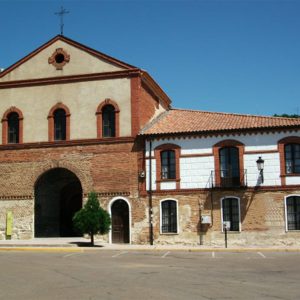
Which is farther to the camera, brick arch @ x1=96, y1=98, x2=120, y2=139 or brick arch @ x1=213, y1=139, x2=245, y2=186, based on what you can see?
brick arch @ x1=96, y1=98, x2=120, y2=139

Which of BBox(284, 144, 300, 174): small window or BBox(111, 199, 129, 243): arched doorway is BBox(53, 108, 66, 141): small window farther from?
BBox(284, 144, 300, 174): small window

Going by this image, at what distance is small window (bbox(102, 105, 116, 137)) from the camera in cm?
2953

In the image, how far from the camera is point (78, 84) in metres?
30.2

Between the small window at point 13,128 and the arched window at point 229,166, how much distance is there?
12.2 meters

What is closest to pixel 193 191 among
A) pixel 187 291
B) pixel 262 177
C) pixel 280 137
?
pixel 262 177

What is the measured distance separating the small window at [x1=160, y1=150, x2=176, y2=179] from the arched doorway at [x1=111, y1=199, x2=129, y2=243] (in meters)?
2.75

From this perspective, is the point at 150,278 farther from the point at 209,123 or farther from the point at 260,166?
the point at 209,123

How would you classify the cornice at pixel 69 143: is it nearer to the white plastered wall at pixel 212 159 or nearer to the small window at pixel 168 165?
the white plastered wall at pixel 212 159

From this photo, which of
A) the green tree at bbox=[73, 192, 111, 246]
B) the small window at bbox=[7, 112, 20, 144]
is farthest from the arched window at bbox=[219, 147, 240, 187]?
the small window at bbox=[7, 112, 20, 144]

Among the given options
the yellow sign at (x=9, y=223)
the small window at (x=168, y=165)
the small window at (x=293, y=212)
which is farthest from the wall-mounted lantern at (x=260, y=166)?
the yellow sign at (x=9, y=223)


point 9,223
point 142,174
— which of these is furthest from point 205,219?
point 9,223

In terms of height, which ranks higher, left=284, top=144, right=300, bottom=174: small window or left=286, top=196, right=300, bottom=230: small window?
left=284, top=144, right=300, bottom=174: small window

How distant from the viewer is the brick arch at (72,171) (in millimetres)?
29188

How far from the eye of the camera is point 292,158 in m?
26.9
